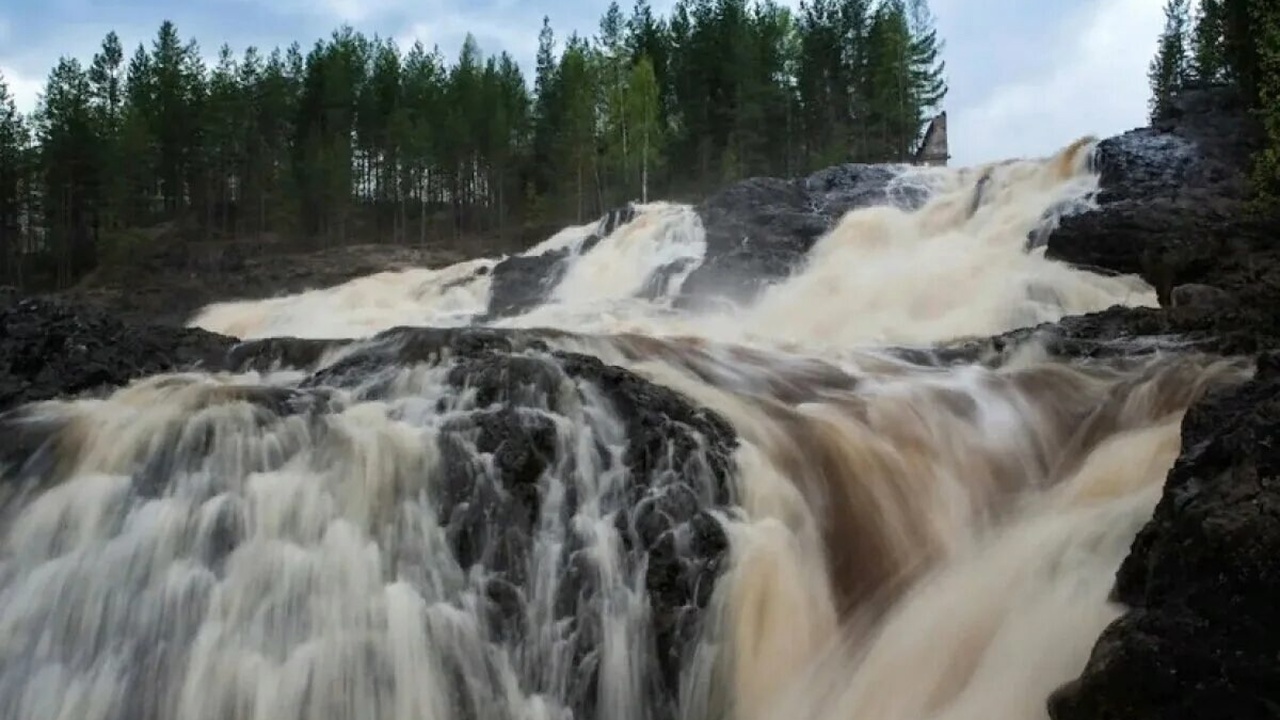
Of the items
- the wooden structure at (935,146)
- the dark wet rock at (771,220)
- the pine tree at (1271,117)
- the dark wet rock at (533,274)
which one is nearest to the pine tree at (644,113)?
the wooden structure at (935,146)

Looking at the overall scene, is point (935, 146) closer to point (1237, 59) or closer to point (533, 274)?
point (1237, 59)

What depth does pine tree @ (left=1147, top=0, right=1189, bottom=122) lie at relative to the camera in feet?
155

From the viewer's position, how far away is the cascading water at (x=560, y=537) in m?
5.68

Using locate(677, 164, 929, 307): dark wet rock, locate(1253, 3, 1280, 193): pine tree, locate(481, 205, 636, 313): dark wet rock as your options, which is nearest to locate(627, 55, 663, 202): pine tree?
locate(481, 205, 636, 313): dark wet rock

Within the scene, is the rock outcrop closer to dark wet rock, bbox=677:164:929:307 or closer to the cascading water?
the cascading water

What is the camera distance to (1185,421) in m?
5.87

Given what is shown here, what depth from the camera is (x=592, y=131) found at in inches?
1909

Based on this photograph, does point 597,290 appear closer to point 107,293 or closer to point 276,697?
point 276,697

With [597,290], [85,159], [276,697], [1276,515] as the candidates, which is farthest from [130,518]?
[85,159]

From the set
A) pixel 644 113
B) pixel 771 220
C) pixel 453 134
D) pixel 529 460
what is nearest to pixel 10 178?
pixel 453 134

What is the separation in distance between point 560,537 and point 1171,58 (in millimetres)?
52435

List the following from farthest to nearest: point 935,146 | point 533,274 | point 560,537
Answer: point 935,146
point 533,274
point 560,537

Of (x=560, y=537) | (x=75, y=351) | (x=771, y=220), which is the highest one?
(x=771, y=220)

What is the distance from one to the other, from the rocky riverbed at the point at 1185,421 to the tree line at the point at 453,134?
1176 inches
